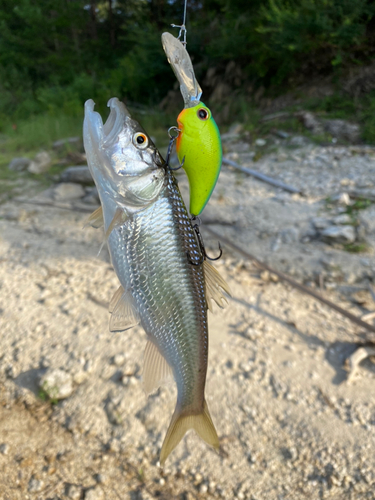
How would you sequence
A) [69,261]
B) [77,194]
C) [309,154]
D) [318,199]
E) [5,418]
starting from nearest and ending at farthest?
[5,418] → [69,261] → [318,199] → [77,194] → [309,154]

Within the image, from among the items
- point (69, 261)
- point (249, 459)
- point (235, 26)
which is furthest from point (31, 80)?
point (249, 459)

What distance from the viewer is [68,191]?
586 cm

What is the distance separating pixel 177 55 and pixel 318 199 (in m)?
4.30

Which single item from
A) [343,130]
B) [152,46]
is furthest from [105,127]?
[152,46]

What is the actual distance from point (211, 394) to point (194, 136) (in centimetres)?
191

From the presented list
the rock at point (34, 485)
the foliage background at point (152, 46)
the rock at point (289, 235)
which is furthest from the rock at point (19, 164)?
the rock at point (34, 485)

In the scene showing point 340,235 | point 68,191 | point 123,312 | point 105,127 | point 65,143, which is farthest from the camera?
point 65,143

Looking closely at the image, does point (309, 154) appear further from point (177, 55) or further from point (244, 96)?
point (177, 55)

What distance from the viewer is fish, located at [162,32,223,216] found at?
3.30ft

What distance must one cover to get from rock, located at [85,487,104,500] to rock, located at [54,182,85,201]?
4.57 metres

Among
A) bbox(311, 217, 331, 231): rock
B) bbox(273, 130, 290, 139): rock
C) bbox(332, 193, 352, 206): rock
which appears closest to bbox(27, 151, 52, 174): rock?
bbox(273, 130, 290, 139): rock

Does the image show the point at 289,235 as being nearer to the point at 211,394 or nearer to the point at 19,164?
the point at 211,394

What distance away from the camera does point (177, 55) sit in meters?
1.05

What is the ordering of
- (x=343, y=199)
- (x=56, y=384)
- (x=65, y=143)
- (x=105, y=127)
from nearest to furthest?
(x=105, y=127) → (x=56, y=384) → (x=343, y=199) → (x=65, y=143)
